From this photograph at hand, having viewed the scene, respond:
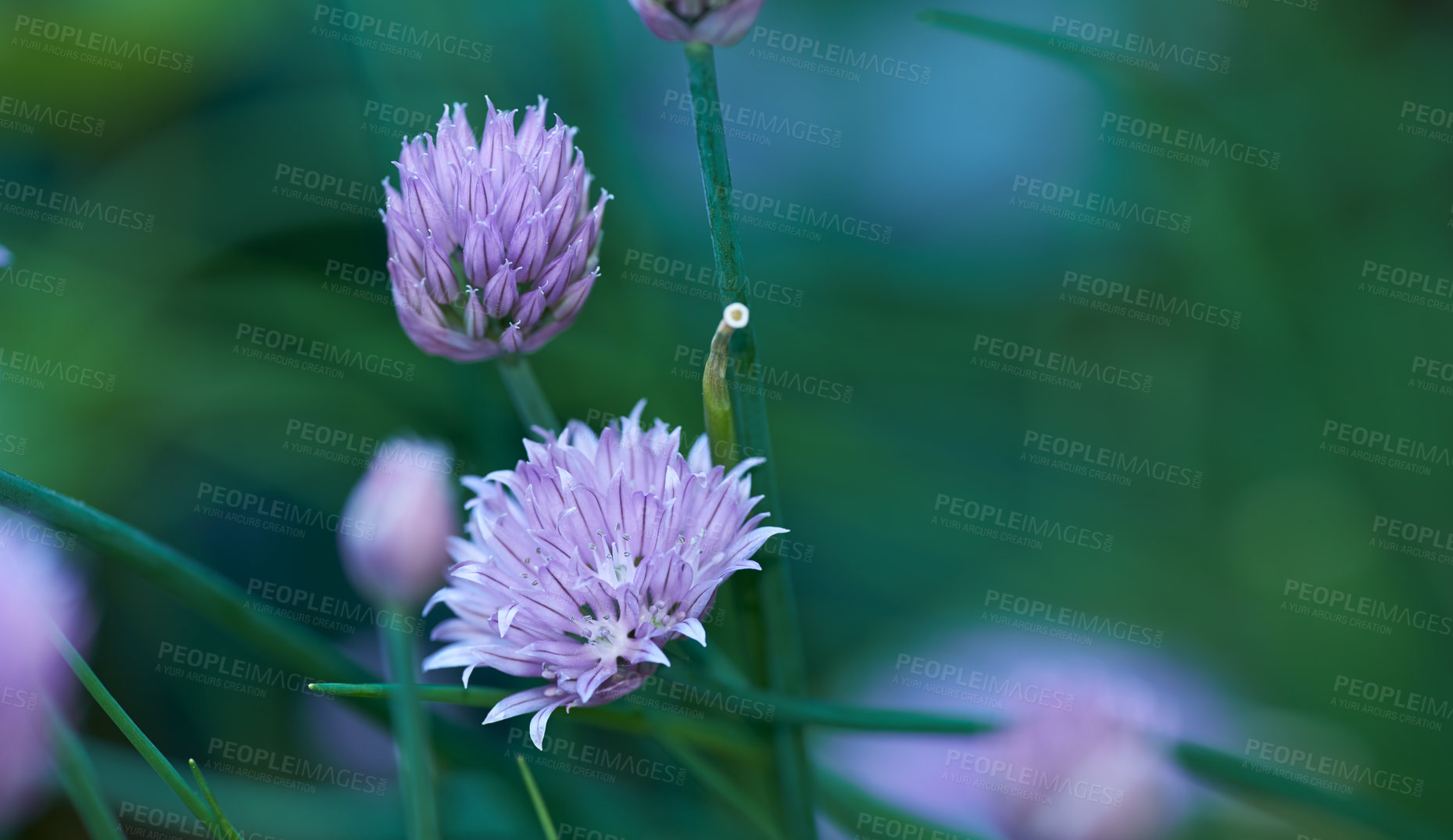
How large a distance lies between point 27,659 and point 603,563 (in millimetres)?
764

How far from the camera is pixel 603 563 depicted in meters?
0.83

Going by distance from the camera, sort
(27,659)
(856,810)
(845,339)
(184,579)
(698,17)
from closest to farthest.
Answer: (698,17) < (184,579) < (27,659) < (856,810) < (845,339)

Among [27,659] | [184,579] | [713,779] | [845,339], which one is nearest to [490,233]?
[184,579]

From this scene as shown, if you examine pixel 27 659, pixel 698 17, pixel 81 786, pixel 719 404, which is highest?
pixel 698 17

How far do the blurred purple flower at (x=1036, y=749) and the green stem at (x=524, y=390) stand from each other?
58cm

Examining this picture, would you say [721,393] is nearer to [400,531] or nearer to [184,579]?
[400,531]

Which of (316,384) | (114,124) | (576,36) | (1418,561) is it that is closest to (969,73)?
(576,36)

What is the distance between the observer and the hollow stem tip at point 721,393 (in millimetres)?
782

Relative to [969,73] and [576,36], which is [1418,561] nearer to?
[969,73]

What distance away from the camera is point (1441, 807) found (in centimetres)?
153

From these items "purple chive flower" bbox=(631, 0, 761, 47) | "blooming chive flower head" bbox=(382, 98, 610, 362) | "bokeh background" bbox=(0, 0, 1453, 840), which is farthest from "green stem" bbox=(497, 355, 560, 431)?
"bokeh background" bbox=(0, 0, 1453, 840)

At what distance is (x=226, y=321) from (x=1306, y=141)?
1963mm

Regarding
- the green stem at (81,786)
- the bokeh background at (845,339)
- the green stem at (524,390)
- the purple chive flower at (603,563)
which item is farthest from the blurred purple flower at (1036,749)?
the green stem at (81,786)

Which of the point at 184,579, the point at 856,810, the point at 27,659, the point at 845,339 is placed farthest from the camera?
the point at 845,339
